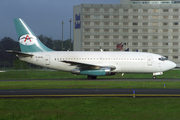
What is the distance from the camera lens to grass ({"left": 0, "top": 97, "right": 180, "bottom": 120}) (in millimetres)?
11812

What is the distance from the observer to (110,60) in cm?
3922

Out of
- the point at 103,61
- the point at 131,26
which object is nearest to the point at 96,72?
the point at 103,61

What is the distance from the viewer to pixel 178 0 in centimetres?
13088

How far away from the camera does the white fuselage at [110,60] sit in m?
39.1

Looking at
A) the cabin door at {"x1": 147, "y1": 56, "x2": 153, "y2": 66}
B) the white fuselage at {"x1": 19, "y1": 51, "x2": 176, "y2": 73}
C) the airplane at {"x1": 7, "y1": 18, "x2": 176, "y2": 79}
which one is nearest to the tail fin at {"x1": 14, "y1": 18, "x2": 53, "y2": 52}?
the airplane at {"x1": 7, "y1": 18, "x2": 176, "y2": 79}

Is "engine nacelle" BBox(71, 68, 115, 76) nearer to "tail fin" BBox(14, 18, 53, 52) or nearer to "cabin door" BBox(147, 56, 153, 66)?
"cabin door" BBox(147, 56, 153, 66)

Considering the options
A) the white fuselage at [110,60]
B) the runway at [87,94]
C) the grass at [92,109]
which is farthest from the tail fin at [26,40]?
the grass at [92,109]

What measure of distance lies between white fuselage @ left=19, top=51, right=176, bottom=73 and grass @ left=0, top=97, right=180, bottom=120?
2269 centimetres

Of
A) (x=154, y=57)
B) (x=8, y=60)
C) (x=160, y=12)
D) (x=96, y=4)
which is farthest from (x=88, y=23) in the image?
(x=154, y=57)

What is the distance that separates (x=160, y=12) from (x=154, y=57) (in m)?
94.4

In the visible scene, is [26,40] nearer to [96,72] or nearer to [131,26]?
[96,72]

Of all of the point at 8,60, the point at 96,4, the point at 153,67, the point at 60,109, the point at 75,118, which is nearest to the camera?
the point at 75,118

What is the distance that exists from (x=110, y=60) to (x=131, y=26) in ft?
302

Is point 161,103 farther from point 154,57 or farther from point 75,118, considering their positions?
point 154,57
